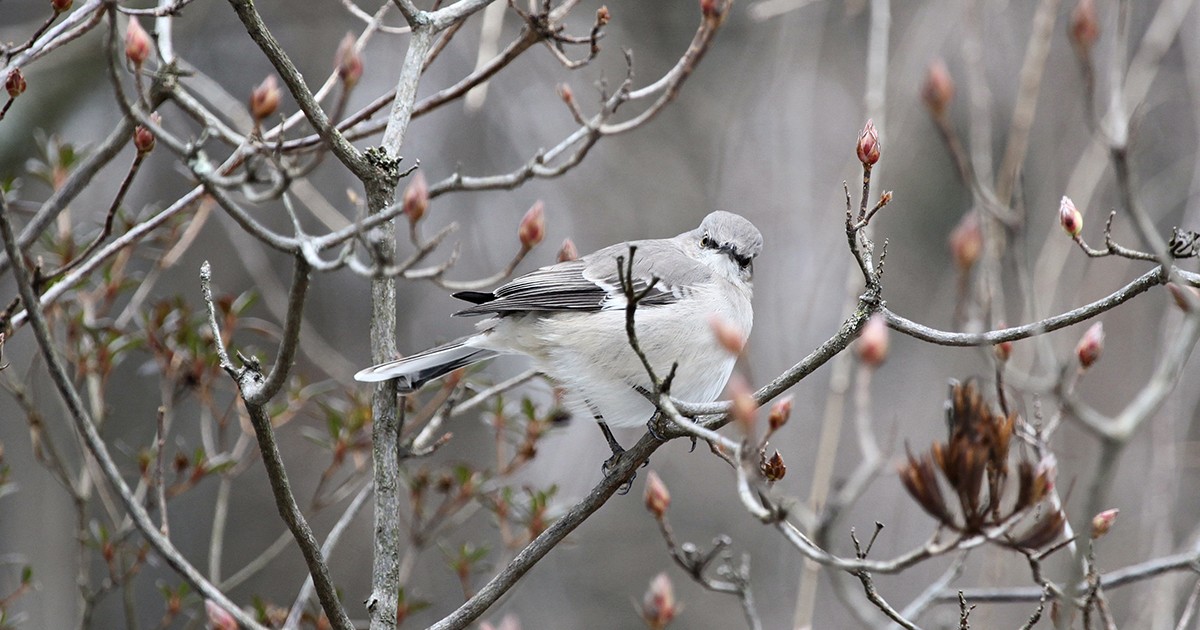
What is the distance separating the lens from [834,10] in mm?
6887

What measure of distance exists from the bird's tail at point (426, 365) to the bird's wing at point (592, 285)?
0.17 metres

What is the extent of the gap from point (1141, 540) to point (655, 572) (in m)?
3.28

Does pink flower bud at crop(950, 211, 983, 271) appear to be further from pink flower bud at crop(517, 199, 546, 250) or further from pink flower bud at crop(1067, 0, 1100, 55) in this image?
pink flower bud at crop(517, 199, 546, 250)

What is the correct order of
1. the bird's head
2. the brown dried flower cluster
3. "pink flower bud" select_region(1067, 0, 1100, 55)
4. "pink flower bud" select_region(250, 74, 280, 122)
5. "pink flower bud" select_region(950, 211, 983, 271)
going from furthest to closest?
the bird's head < "pink flower bud" select_region(250, 74, 280, 122) < "pink flower bud" select_region(950, 211, 983, 271) < "pink flower bud" select_region(1067, 0, 1100, 55) < the brown dried flower cluster

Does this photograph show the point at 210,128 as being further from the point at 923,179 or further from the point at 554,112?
the point at 923,179

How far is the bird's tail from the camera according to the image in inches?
96.5

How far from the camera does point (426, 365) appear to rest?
2.82 metres

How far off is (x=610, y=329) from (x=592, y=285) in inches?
9.1

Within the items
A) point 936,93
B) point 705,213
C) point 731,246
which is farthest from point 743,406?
point 705,213

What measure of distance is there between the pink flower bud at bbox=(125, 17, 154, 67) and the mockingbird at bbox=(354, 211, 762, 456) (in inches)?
46.4

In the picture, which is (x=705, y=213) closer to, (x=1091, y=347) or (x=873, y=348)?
(x=1091, y=347)

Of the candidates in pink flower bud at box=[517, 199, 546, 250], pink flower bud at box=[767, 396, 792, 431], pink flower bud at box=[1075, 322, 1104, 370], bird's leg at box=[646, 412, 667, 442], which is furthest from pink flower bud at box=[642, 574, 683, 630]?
pink flower bud at box=[1075, 322, 1104, 370]

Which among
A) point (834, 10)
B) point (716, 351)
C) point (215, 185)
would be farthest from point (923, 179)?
point (215, 185)

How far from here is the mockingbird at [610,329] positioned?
318 cm
